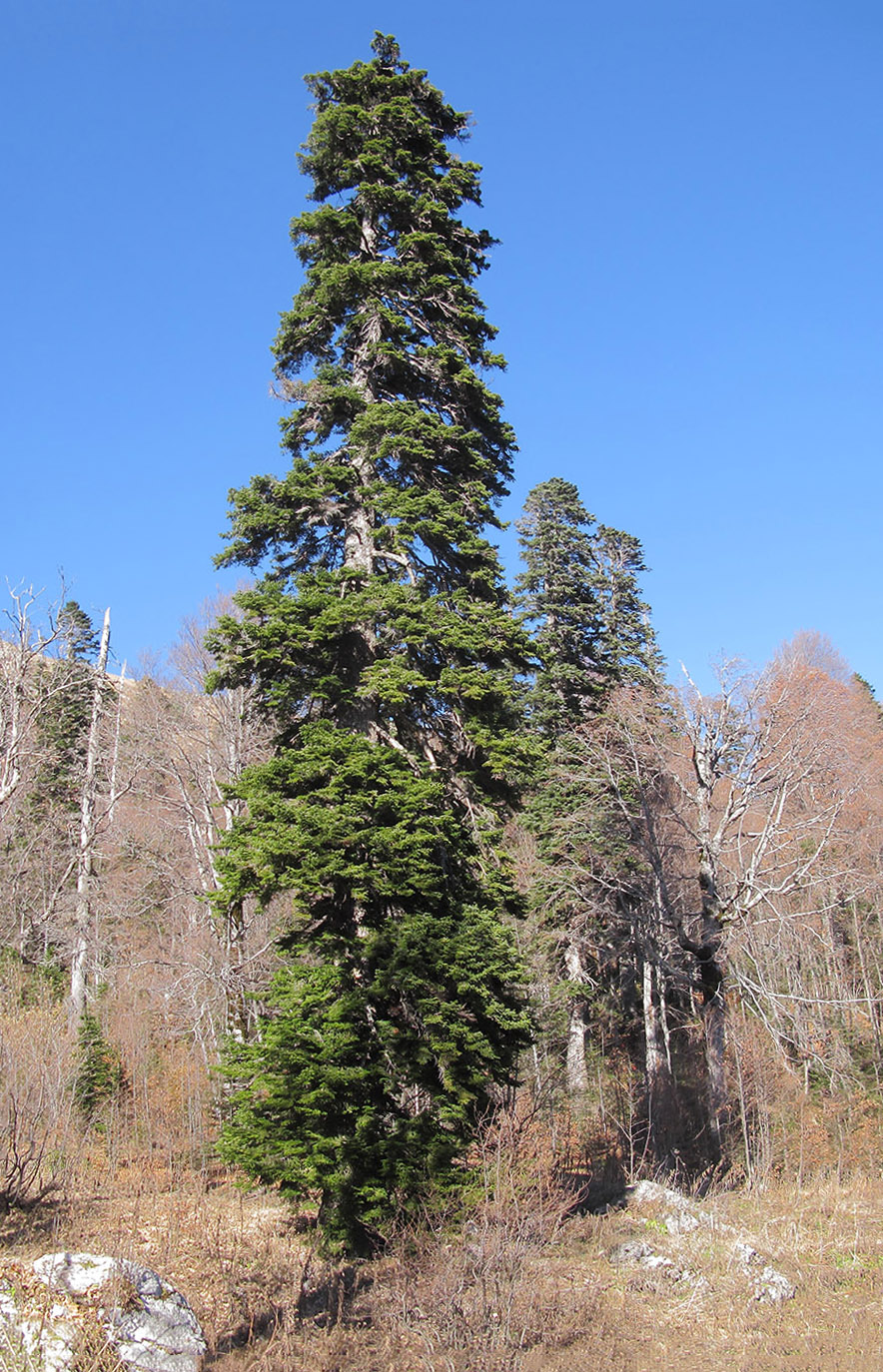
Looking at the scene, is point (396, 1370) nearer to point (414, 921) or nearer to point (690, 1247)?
point (414, 921)

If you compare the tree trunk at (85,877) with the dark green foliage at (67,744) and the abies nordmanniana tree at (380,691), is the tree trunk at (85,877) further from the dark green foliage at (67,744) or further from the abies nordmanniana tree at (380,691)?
the abies nordmanniana tree at (380,691)

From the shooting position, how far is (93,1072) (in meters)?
16.5

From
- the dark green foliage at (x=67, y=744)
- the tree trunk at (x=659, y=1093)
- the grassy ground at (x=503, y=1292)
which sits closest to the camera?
the grassy ground at (x=503, y=1292)

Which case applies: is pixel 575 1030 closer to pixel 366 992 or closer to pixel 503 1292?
pixel 366 992

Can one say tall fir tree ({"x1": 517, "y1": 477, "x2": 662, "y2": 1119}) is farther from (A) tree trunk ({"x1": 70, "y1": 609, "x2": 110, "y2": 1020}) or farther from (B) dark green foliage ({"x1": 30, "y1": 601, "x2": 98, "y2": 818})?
(B) dark green foliage ({"x1": 30, "y1": 601, "x2": 98, "y2": 818})

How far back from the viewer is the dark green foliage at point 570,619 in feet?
75.2

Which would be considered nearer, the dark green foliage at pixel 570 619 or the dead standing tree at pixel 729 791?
the dead standing tree at pixel 729 791

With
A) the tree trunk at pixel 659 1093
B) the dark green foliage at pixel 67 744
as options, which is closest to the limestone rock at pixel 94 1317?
the tree trunk at pixel 659 1093

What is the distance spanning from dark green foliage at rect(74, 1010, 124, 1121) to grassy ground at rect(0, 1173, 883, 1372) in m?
3.86

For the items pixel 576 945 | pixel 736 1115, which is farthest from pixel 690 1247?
pixel 736 1115

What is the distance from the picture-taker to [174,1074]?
736 inches

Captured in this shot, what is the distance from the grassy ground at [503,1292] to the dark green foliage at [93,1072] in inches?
152

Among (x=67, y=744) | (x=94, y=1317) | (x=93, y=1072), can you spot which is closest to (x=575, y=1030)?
(x=93, y=1072)

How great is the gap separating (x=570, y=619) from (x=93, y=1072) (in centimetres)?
1540
